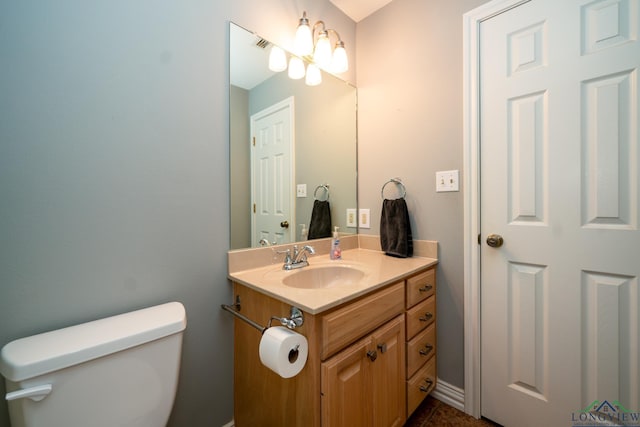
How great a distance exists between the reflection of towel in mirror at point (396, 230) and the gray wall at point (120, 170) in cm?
93

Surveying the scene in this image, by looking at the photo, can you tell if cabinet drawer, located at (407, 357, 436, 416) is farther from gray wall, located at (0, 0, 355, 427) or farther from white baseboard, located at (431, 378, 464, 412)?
gray wall, located at (0, 0, 355, 427)

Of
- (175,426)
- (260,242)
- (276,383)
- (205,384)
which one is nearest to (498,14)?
(260,242)

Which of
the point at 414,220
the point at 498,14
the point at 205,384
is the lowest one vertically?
the point at 205,384

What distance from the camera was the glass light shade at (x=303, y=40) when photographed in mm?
1391

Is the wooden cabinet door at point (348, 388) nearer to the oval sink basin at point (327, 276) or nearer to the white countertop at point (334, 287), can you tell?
the white countertop at point (334, 287)

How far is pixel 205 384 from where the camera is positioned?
1125 mm

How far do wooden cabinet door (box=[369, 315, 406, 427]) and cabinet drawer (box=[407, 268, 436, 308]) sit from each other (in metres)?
0.12

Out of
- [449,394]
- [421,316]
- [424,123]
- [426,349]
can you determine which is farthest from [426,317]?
[424,123]

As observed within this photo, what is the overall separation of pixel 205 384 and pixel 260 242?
65 cm

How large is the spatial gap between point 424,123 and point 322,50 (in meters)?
0.72

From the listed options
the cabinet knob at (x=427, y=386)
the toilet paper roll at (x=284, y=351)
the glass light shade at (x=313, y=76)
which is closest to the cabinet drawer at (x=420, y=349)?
the cabinet knob at (x=427, y=386)

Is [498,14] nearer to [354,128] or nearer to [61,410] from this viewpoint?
[354,128]

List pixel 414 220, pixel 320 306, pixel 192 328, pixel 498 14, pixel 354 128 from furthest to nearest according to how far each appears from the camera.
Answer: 1. pixel 354 128
2. pixel 414 220
3. pixel 498 14
4. pixel 192 328
5. pixel 320 306

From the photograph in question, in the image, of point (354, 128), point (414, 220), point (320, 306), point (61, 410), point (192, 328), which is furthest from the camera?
point (354, 128)
